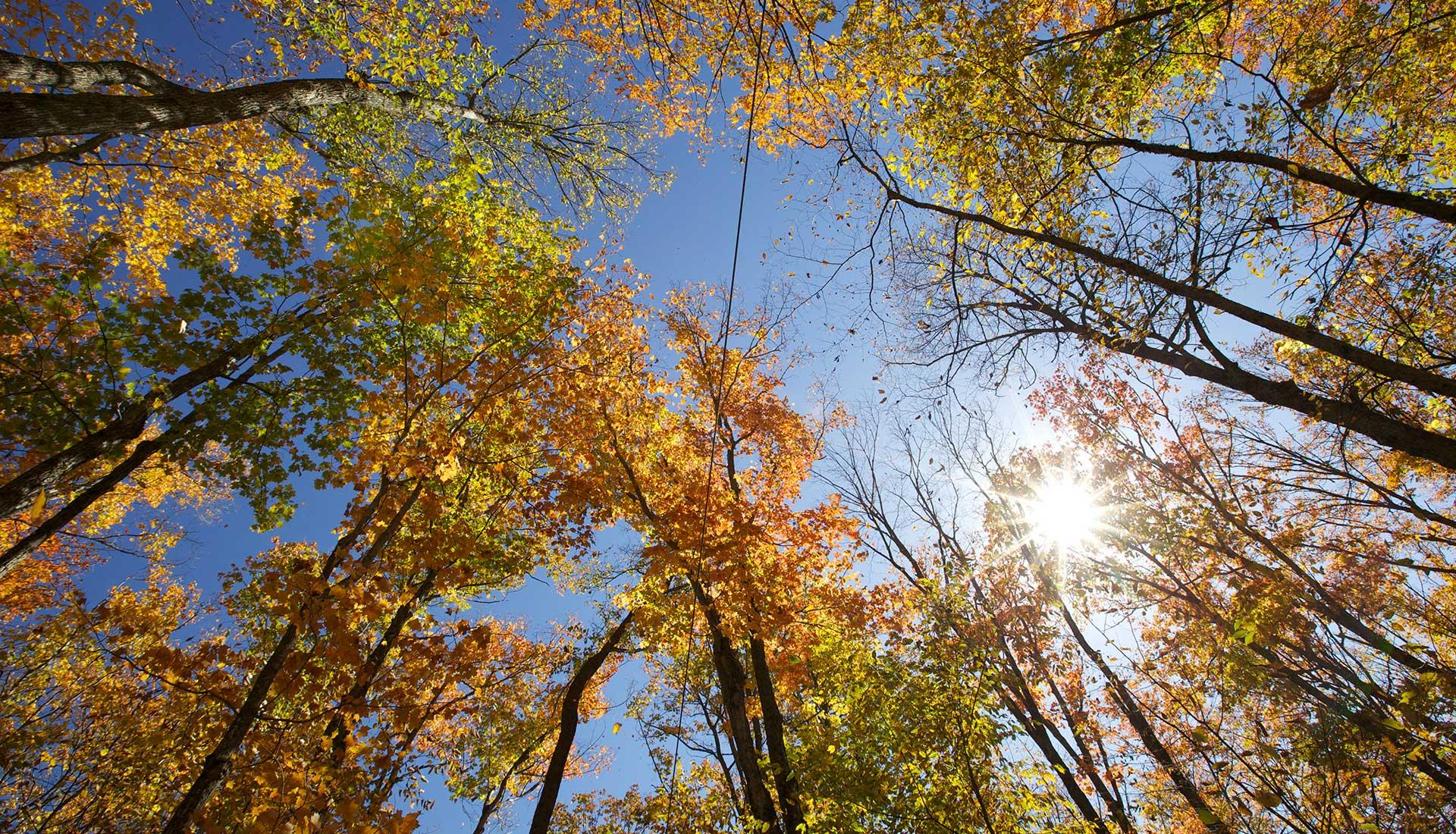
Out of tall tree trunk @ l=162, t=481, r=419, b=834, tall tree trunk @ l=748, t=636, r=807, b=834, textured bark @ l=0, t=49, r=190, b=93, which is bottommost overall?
tall tree trunk @ l=162, t=481, r=419, b=834

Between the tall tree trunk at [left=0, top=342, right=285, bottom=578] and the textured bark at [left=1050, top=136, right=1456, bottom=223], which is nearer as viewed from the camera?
the textured bark at [left=1050, top=136, right=1456, bottom=223]

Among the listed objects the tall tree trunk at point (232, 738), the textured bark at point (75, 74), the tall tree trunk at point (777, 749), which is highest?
the textured bark at point (75, 74)

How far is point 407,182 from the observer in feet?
25.2

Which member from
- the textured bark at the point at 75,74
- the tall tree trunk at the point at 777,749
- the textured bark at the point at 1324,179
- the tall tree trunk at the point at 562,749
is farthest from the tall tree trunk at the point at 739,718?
the textured bark at the point at 75,74

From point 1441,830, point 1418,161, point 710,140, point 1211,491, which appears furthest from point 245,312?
point 1211,491

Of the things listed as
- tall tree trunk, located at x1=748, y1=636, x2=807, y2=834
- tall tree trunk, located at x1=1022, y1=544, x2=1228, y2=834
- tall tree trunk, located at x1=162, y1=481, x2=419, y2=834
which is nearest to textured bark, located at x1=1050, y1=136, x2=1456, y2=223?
tall tree trunk, located at x1=1022, y1=544, x2=1228, y2=834

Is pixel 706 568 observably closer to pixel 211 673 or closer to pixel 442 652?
pixel 442 652

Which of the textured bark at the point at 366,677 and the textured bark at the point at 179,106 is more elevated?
the textured bark at the point at 179,106

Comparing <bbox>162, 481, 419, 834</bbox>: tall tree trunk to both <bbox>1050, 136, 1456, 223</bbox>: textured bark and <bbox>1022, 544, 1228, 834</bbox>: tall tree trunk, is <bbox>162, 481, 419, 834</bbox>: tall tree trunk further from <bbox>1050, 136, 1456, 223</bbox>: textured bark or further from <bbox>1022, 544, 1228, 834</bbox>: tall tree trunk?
<bbox>1022, 544, 1228, 834</bbox>: tall tree trunk

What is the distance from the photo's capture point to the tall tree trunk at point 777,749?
6.99 metres

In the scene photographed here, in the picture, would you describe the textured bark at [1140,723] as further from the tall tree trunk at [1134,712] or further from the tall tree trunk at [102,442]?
the tall tree trunk at [102,442]

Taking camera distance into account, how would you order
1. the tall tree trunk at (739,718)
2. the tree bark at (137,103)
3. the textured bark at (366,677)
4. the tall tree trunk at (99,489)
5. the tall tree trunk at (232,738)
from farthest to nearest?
the tall tree trunk at (739,718) → the tall tree trunk at (99,489) → the textured bark at (366,677) → the tall tree trunk at (232,738) → the tree bark at (137,103)

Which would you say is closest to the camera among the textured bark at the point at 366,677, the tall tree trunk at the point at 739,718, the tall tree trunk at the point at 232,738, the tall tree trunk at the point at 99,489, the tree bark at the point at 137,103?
the tree bark at the point at 137,103

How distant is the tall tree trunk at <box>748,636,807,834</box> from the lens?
275 inches
